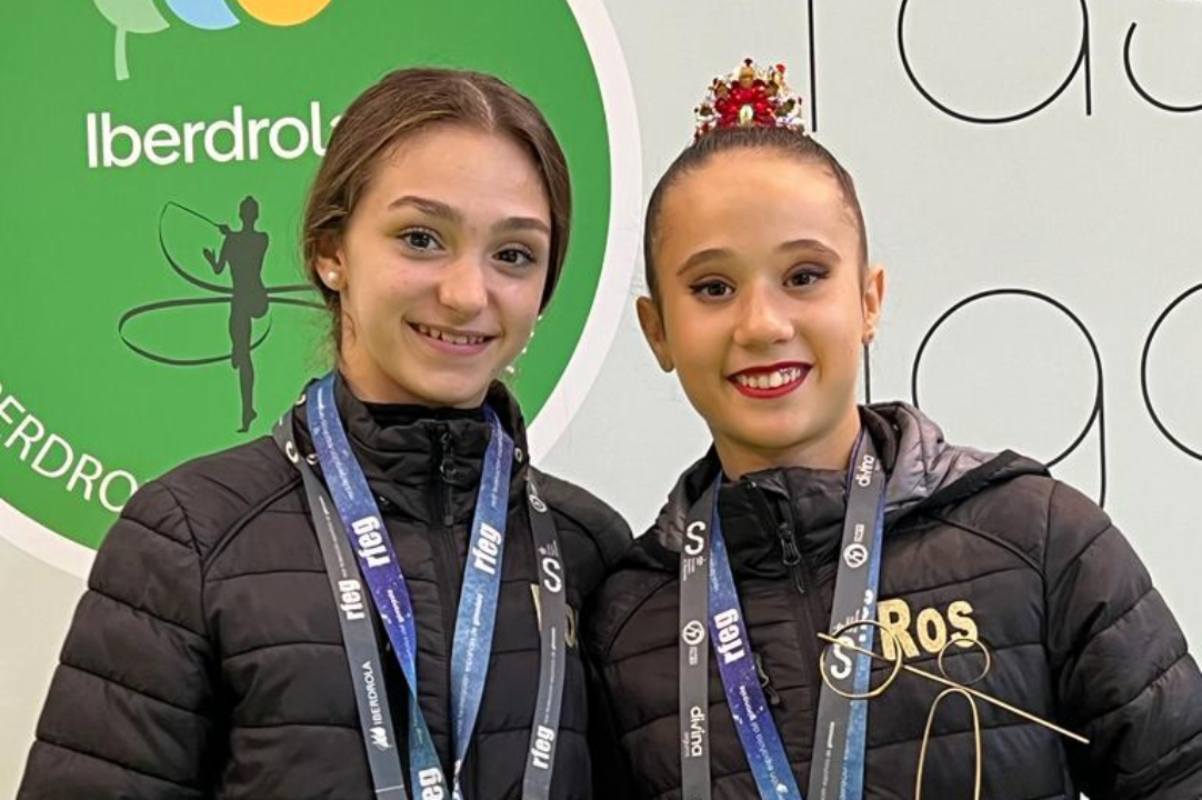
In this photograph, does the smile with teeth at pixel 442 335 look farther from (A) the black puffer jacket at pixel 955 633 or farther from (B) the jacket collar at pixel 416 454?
(A) the black puffer jacket at pixel 955 633

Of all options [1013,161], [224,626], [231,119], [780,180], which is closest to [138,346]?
[231,119]

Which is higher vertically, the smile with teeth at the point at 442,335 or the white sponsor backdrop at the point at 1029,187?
the white sponsor backdrop at the point at 1029,187

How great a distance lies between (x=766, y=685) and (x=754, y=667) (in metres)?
0.02

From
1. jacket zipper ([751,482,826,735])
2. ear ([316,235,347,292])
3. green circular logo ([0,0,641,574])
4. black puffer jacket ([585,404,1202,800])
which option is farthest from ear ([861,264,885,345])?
green circular logo ([0,0,641,574])

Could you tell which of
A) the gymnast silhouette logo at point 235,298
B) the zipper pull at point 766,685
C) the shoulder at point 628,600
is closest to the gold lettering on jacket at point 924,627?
the zipper pull at point 766,685

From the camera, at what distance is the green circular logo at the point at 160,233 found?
2146 millimetres

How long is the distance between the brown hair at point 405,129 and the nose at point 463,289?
0.42 feet

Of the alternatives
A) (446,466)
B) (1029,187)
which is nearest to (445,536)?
(446,466)

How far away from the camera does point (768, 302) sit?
1335mm

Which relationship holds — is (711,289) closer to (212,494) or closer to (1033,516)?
(1033,516)

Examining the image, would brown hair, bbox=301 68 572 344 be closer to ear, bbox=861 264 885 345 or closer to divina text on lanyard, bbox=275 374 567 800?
divina text on lanyard, bbox=275 374 567 800

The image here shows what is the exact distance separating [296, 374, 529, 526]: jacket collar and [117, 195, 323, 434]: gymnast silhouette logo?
838 millimetres

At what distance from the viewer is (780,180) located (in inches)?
53.9

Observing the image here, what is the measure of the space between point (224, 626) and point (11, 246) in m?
1.22
